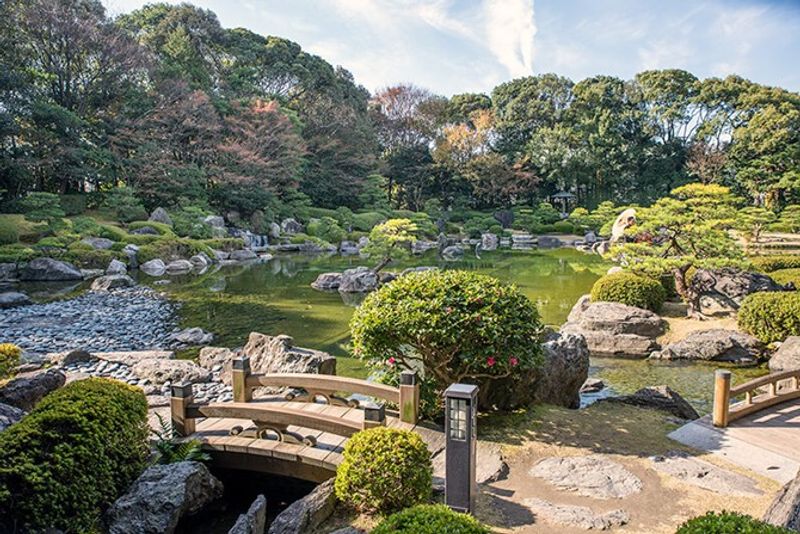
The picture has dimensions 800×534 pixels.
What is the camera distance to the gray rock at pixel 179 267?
20.2 m

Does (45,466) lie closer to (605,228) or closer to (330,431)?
(330,431)

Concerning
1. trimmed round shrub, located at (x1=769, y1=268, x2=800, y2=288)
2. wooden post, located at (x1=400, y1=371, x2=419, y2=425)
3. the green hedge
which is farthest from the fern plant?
the green hedge

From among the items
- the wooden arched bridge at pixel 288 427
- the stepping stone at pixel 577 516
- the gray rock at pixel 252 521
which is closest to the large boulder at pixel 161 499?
the wooden arched bridge at pixel 288 427

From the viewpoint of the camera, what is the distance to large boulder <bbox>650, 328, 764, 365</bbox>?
29.8ft

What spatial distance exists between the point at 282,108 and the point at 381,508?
3218cm

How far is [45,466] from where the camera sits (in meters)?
3.70

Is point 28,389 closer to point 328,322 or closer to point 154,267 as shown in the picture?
point 328,322

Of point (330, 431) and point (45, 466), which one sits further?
point (330, 431)

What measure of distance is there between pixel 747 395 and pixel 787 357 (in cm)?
319

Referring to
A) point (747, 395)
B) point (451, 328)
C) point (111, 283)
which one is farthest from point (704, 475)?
point (111, 283)

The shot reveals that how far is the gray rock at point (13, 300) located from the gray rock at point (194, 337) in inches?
226

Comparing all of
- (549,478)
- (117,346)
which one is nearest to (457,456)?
(549,478)

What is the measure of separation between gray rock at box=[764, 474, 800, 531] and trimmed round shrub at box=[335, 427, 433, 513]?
7.05 ft

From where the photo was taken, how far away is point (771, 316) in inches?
363
